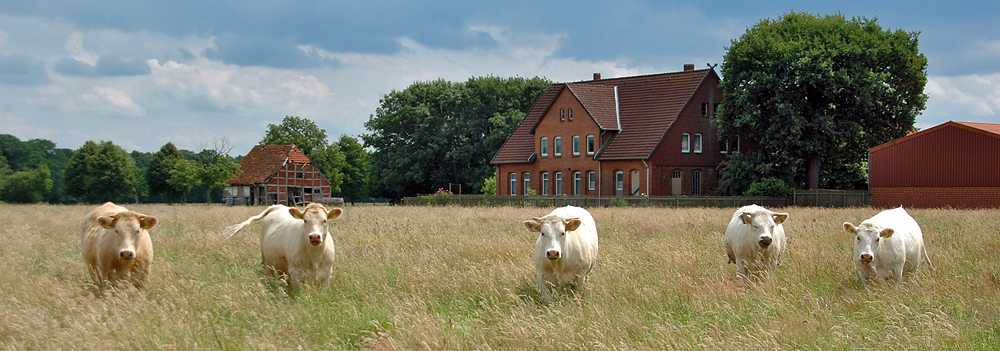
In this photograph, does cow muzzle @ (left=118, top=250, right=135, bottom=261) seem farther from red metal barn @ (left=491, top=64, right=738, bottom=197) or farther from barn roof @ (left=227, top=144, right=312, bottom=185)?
barn roof @ (left=227, top=144, right=312, bottom=185)

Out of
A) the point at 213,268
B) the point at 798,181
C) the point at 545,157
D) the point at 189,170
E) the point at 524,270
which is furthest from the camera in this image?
the point at 189,170

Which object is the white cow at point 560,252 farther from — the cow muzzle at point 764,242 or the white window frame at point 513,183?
the white window frame at point 513,183

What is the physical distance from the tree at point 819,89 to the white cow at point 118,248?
34.8 m

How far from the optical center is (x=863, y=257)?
912 centimetres

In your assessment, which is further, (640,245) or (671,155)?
(671,155)

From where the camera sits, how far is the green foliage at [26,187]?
229ft

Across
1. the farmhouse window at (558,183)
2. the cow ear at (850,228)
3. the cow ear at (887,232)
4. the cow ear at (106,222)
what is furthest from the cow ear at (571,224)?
the farmhouse window at (558,183)

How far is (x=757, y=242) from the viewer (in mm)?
10094

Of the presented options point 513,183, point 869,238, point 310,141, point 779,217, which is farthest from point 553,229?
point 310,141

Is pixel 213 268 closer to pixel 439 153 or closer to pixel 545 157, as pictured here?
pixel 545 157

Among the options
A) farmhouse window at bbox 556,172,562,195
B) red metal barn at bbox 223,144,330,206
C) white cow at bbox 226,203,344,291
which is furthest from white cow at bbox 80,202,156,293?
red metal barn at bbox 223,144,330,206

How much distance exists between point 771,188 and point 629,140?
32.4ft

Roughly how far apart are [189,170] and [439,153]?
19.2 meters

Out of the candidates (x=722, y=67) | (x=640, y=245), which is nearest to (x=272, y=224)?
(x=640, y=245)
